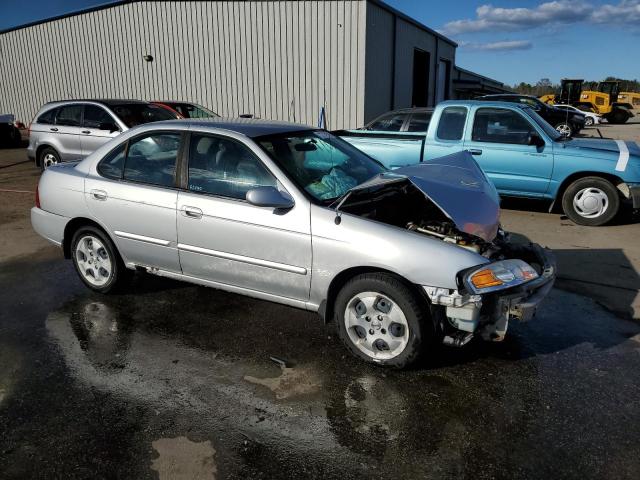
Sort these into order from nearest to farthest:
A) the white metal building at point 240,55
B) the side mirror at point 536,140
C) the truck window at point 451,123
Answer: the side mirror at point 536,140 → the truck window at point 451,123 → the white metal building at point 240,55

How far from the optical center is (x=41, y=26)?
843 inches

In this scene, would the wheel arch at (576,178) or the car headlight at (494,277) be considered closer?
the car headlight at (494,277)

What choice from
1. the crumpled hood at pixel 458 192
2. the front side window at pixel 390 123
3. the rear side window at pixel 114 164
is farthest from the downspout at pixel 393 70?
the rear side window at pixel 114 164

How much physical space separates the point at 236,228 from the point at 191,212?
0.44m

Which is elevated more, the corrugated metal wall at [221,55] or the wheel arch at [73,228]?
the corrugated metal wall at [221,55]

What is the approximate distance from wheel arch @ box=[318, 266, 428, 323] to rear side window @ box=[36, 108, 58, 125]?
9926 mm

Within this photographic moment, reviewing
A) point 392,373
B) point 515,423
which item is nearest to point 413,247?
point 392,373

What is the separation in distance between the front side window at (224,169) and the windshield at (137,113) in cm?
691

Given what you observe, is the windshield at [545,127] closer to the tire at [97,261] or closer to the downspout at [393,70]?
the tire at [97,261]

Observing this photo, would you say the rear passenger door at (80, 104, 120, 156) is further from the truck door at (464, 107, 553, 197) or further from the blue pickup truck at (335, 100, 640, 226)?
the truck door at (464, 107, 553, 197)

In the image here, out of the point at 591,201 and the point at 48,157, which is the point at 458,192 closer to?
the point at 591,201

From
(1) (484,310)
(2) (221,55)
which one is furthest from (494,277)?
(2) (221,55)

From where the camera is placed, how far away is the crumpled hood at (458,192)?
3.43 metres

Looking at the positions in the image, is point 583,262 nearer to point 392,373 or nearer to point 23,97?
point 392,373
